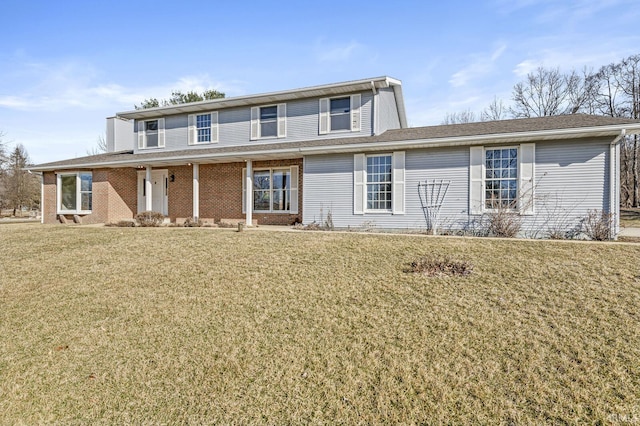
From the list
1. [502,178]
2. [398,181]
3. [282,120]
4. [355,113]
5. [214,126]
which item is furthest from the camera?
[214,126]

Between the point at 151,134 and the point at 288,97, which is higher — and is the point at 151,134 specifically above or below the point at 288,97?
below

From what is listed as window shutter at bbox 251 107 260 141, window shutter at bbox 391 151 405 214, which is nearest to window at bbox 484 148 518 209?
window shutter at bbox 391 151 405 214

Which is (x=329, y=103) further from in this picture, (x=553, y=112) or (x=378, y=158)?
(x=553, y=112)

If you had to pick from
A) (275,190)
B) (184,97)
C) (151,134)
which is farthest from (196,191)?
(184,97)

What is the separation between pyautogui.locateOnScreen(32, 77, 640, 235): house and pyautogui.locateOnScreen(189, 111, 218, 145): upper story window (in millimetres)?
56

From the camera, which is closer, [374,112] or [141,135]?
[374,112]

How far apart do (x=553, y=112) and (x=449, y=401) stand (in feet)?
118

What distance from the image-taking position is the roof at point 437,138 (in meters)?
9.84

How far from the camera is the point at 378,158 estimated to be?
502 inches

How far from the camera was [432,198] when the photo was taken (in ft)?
39.2

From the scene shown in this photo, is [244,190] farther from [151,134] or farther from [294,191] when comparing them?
[151,134]

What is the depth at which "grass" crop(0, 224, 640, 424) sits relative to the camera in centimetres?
359

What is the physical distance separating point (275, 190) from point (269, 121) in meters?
3.16

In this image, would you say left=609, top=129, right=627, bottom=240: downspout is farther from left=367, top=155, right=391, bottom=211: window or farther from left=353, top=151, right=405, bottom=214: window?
left=367, top=155, right=391, bottom=211: window
